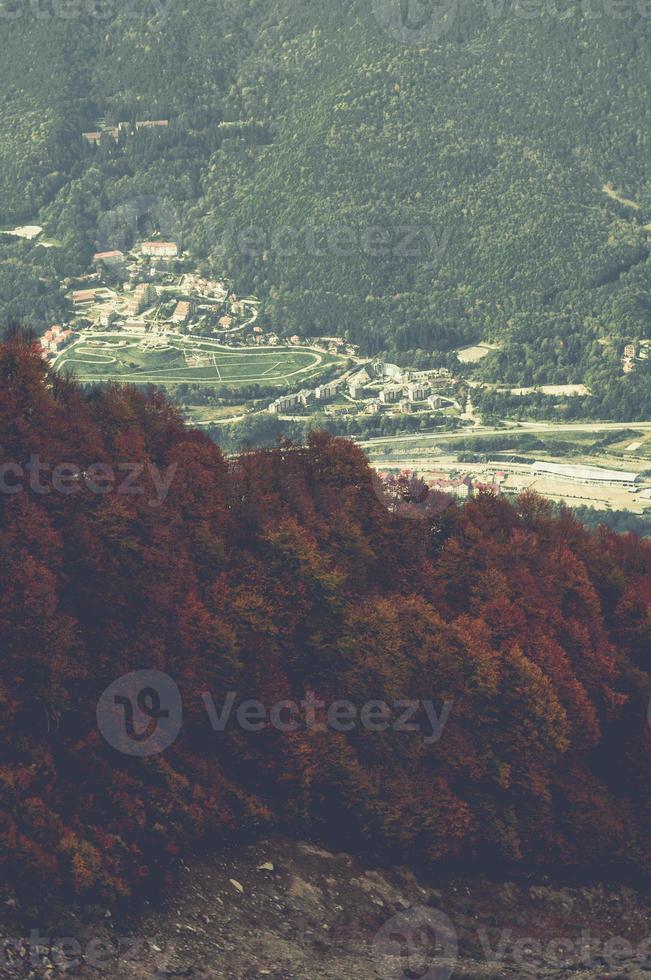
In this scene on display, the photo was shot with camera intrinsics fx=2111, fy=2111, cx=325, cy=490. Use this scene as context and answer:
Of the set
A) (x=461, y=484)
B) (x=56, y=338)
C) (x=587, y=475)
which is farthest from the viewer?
(x=56, y=338)

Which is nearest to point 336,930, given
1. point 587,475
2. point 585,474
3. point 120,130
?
point 587,475

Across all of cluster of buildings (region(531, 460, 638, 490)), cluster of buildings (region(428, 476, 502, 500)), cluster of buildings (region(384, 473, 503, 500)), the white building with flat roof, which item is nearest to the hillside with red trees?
cluster of buildings (region(428, 476, 502, 500))

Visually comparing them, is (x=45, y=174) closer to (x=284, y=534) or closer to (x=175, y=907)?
(x=284, y=534)

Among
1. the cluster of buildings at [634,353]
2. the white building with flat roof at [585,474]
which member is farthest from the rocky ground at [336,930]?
the cluster of buildings at [634,353]

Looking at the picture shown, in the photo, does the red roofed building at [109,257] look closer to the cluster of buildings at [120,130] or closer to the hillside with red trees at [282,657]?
the cluster of buildings at [120,130]

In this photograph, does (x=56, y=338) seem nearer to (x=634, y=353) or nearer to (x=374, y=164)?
(x=374, y=164)

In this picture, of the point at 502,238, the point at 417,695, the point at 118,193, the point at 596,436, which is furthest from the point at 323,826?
the point at 118,193
